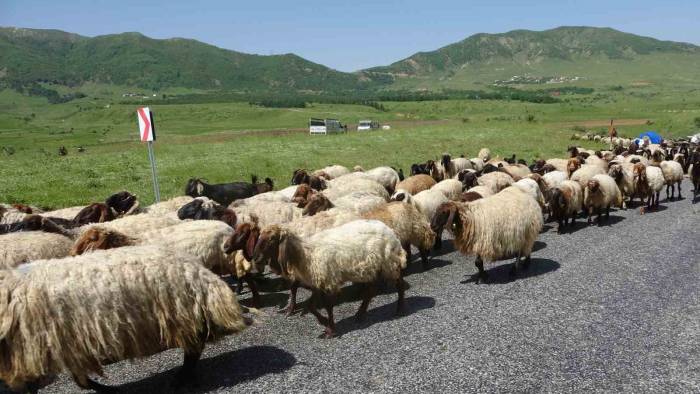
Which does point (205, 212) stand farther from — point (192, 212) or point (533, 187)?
point (533, 187)

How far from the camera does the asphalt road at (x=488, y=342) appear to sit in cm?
761

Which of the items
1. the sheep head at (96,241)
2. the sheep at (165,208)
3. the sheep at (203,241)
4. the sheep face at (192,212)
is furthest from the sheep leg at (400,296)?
the sheep at (165,208)

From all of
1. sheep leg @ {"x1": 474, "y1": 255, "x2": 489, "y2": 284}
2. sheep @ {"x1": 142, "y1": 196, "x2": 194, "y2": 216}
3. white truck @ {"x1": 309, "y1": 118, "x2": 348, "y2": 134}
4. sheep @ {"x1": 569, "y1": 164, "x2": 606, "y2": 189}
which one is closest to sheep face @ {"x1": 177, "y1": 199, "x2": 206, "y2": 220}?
sheep @ {"x1": 142, "y1": 196, "x2": 194, "y2": 216}

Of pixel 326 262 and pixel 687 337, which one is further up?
pixel 326 262

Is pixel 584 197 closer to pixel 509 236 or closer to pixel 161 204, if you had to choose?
pixel 509 236

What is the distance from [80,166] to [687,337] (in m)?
35.0

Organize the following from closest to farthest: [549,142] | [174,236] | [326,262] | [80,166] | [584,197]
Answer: [326,262] < [174,236] < [584,197] < [80,166] < [549,142]

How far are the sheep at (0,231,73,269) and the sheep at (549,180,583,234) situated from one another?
1455cm

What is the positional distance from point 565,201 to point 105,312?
15.2m

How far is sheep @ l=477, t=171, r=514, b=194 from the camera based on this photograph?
66.6ft

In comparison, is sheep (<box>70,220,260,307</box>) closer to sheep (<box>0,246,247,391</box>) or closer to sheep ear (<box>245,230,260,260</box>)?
sheep ear (<box>245,230,260,260</box>)

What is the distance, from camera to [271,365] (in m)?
8.34

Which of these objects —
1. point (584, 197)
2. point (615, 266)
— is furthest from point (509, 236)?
point (584, 197)

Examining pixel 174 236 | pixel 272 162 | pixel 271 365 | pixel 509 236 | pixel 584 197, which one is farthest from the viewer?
pixel 272 162
